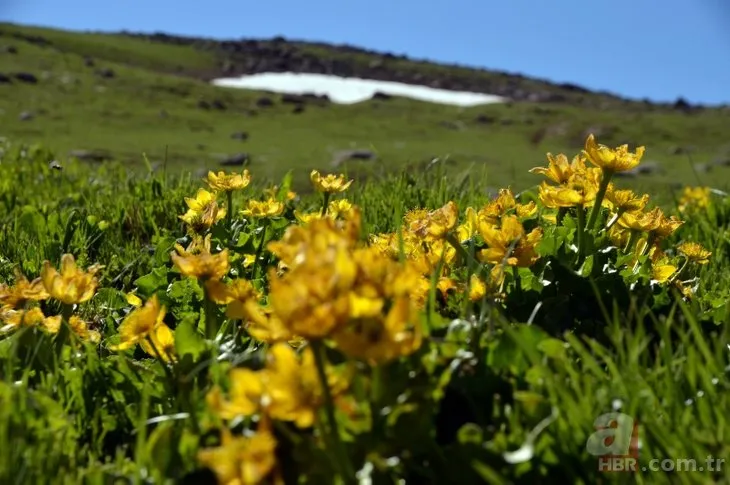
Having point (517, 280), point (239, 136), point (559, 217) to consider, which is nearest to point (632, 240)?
point (559, 217)

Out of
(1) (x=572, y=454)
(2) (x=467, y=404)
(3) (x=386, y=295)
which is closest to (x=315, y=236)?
(3) (x=386, y=295)

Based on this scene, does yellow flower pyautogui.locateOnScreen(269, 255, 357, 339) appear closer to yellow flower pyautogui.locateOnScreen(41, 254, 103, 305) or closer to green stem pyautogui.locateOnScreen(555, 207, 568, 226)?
yellow flower pyautogui.locateOnScreen(41, 254, 103, 305)

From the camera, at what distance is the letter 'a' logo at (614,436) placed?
47.1 inches

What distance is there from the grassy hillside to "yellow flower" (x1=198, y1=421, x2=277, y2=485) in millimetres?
9774

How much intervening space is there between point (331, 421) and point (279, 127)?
92.1 feet

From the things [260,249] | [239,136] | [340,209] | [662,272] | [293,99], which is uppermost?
[662,272]

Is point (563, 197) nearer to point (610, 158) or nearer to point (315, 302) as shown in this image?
point (610, 158)

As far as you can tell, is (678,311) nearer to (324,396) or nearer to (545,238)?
(545,238)

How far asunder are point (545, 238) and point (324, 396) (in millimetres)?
1115

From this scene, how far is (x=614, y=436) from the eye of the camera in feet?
4.00

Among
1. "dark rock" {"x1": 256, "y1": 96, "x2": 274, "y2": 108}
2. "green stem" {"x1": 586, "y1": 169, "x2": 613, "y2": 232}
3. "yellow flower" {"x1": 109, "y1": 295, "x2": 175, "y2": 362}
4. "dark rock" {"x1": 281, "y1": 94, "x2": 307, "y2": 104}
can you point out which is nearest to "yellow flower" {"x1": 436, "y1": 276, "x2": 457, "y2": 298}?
"green stem" {"x1": 586, "y1": 169, "x2": 613, "y2": 232}

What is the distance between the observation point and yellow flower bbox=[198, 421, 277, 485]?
1.05m

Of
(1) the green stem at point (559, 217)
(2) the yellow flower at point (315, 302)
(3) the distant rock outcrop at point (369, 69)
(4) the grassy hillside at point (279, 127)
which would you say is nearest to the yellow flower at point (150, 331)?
(2) the yellow flower at point (315, 302)

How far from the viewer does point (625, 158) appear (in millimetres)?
1951
